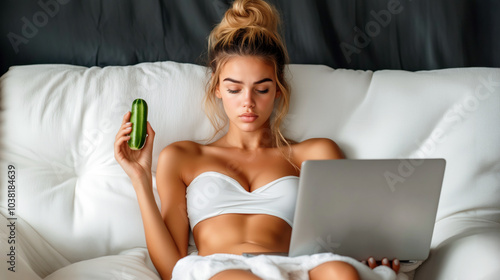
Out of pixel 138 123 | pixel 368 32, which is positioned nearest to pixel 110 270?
pixel 138 123

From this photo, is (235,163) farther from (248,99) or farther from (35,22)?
(35,22)

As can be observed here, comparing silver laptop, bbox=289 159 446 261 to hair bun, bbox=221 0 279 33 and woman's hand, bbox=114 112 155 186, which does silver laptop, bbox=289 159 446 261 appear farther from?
hair bun, bbox=221 0 279 33

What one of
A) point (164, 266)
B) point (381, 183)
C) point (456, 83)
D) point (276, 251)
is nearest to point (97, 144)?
point (164, 266)

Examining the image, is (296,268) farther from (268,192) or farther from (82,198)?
(82,198)

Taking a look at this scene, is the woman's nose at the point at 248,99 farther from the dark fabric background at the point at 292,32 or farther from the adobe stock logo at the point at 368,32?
the adobe stock logo at the point at 368,32

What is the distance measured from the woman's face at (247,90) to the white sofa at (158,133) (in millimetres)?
182

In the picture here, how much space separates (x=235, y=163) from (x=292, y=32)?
684 millimetres

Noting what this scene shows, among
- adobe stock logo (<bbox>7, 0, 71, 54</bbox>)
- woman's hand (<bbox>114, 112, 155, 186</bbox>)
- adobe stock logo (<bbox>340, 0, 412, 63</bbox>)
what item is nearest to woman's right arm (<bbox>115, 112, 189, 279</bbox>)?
woman's hand (<bbox>114, 112, 155, 186</bbox>)

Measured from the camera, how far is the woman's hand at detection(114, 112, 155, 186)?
1734 millimetres

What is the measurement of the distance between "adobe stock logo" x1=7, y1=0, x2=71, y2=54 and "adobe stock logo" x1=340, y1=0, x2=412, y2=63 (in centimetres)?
115

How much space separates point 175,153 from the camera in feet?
6.19

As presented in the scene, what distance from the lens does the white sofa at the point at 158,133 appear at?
183cm

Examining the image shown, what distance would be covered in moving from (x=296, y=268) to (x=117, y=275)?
515 millimetres

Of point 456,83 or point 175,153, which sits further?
point 456,83
